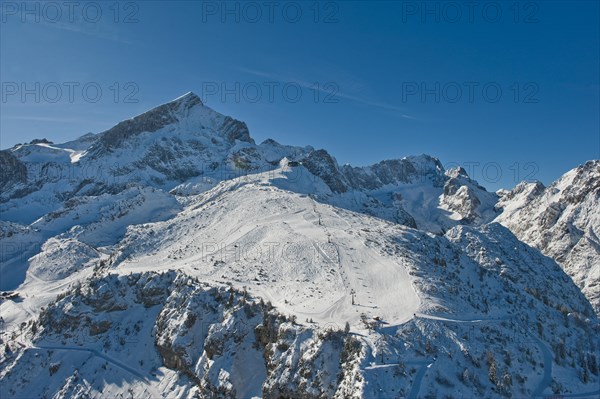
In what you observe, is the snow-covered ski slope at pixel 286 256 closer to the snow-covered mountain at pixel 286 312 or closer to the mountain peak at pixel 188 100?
the snow-covered mountain at pixel 286 312

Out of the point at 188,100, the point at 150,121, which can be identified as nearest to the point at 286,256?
the point at 150,121

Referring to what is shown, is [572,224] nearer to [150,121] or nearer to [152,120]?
[152,120]

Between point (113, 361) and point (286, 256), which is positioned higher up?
point (286, 256)

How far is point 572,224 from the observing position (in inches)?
5266

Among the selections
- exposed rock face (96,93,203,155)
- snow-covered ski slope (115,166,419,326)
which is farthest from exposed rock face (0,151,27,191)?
snow-covered ski slope (115,166,419,326)

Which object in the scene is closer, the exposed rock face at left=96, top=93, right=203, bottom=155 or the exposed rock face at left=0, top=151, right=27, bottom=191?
the exposed rock face at left=0, top=151, right=27, bottom=191

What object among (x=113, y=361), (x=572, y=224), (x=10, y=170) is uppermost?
(x=572, y=224)

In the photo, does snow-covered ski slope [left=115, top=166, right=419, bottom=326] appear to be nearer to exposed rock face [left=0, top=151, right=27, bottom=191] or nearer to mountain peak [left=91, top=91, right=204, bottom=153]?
mountain peak [left=91, top=91, right=204, bottom=153]

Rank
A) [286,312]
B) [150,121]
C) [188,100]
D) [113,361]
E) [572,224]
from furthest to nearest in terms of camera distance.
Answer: [188,100], [150,121], [572,224], [113,361], [286,312]

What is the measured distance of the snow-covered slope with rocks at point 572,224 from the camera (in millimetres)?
115500

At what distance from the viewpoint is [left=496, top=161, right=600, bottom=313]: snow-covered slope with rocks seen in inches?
4547

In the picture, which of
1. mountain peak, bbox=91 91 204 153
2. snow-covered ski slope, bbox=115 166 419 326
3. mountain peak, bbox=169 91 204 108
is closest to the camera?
snow-covered ski slope, bbox=115 166 419 326

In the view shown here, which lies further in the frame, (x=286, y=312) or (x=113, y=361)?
(x=113, y=361)

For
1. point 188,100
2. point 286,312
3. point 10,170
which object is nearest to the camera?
point 286,312
